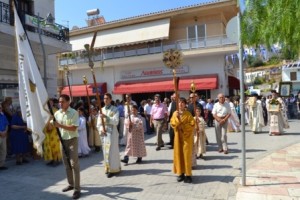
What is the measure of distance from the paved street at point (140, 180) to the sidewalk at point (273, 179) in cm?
24

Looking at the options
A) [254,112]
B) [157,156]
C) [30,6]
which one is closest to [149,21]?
[30,6]

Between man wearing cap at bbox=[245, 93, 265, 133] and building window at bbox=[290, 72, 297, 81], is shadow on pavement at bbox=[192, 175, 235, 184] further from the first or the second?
building window at bbox=[290, 72, 297, 81]

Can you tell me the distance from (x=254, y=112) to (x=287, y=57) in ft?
29.4

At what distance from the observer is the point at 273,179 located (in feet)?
22.5

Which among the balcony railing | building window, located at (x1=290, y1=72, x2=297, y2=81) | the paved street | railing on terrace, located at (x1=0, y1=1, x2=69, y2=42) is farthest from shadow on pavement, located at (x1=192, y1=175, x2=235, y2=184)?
building window, located at (x1=290, y1=72, x2=297, y2=81)

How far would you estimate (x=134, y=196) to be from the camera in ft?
20.5

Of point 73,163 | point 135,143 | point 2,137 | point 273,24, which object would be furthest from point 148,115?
point 273,24

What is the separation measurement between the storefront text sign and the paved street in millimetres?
16168

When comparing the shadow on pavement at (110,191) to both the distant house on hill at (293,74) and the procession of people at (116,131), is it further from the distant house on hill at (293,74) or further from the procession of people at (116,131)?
the distant house on hill at (293,74)

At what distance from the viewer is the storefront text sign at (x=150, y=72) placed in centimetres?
2656

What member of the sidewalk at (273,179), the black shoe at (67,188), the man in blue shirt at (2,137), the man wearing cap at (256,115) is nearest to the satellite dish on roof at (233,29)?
the sidewalk at (273,179)

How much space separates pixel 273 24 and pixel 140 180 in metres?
4.04

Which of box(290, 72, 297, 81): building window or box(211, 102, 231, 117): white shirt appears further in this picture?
box(290, 72, 297, 81): building window

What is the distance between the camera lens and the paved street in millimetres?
6379
